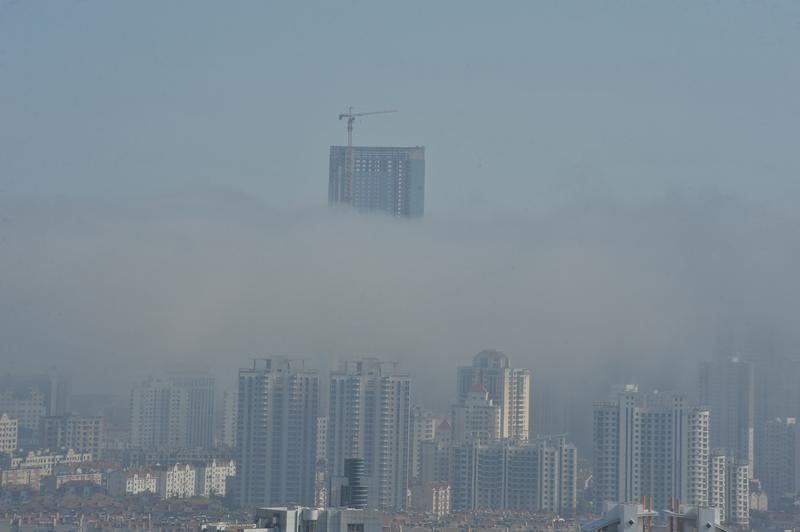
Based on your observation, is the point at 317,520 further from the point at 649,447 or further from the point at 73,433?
the point at 73,433

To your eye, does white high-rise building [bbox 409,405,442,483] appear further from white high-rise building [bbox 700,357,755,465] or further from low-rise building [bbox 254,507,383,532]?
low-rise building [bbox 254,507,383,532]

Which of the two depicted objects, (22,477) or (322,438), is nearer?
(22,477)

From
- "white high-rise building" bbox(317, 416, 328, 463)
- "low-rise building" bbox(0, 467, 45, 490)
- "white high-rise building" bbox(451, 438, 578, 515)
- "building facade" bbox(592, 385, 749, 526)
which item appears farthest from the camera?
"white high-rise building" bbox(317, 416, 328, 463)

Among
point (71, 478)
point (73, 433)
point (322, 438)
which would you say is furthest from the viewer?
point (73, 433)

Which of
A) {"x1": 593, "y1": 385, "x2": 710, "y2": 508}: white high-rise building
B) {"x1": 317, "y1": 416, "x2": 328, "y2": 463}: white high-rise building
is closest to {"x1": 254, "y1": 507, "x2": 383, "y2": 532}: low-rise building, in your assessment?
{"x1": 593, "y1": 385, "x2": 710, "y2": 508}: white high-rise building

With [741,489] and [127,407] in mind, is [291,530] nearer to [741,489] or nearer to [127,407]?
[741,489]

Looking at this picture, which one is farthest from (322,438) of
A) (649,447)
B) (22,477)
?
(649,447)
